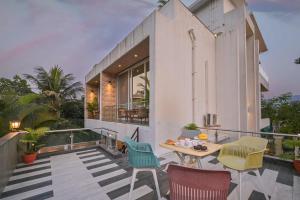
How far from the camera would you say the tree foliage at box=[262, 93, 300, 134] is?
29.9ft

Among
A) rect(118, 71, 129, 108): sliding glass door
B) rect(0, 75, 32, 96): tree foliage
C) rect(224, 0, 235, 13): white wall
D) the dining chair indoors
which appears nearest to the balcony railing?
rect(118, 71, 129, 108): sliding glass door

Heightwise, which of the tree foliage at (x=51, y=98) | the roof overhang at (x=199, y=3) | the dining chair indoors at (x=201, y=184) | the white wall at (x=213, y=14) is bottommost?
the dining chair indoors at (x=201, y=184)

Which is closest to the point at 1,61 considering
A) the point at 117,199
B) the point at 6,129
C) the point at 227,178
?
the point at 6,129

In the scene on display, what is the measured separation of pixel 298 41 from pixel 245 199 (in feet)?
83.8

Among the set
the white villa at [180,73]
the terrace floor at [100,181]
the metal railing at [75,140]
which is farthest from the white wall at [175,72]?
the metal railing at [75,140]

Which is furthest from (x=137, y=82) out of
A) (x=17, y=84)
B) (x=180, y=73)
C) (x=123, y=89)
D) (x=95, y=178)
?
(x=17, y=84)

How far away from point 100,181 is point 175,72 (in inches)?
160

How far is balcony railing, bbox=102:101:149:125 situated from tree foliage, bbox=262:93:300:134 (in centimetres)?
945

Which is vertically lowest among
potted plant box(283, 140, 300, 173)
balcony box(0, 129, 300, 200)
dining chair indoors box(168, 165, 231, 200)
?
balcony box(0, 129, 300, 200)

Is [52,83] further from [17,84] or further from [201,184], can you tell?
[201,184]

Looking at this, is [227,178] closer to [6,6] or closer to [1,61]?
[6,6]

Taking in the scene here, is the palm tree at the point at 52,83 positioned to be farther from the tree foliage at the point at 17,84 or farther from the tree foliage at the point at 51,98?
the tree foliage at the point at 17,84

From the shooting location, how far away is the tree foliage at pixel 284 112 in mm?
9102

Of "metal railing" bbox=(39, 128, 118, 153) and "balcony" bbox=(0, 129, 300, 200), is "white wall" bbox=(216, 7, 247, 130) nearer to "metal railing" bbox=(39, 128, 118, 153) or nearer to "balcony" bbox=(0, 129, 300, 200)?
"balcony" bbox=(0, 129, 300, 200)
